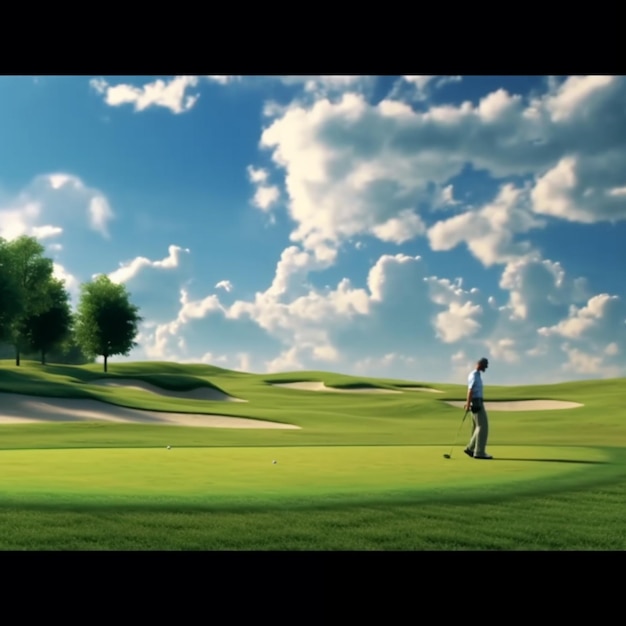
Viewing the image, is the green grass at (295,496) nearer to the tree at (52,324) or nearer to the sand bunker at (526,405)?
the sand bunker at (526,405)

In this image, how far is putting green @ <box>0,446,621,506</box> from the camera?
879 cm

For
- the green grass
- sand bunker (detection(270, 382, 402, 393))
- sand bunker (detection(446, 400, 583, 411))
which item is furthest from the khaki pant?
sand bunker (detection(270, 382, 402, 393))

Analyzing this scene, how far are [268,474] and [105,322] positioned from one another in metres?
41.7

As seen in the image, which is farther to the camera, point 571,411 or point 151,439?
point 571,411

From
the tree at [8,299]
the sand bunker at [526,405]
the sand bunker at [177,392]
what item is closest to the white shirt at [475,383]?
the sand bunker at [526,405]

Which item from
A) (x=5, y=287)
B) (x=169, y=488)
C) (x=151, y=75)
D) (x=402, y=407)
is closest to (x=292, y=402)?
(x=402, y=407)

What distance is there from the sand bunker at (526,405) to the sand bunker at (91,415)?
1370 cm

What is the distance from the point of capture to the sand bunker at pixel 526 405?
3525cm

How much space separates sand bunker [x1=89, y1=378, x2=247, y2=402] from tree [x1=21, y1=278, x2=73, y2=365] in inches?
621

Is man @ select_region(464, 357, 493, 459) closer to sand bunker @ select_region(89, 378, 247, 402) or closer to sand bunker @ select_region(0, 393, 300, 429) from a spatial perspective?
sand bunker @ select_region(0, 393, 300, 429)
